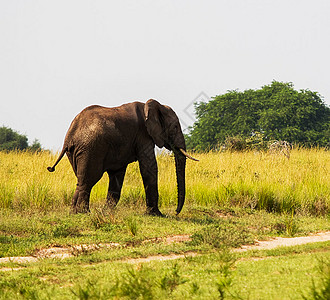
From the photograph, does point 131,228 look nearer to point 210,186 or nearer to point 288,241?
point 288,241

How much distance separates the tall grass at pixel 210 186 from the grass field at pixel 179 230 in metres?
0.03

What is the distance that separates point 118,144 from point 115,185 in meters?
1.24

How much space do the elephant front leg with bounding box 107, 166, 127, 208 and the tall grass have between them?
131cm

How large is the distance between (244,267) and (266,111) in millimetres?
34198

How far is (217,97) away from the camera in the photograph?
4384 centimetres

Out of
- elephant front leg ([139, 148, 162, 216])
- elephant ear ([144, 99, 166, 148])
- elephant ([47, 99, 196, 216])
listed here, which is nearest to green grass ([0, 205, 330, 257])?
elephant front leg ([139, 148, 162, 216])

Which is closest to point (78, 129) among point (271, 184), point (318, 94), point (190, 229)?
point (190, 229)

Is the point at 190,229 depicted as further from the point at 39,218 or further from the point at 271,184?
the point at 271,184

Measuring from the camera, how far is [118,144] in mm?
10961

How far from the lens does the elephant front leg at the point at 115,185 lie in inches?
463

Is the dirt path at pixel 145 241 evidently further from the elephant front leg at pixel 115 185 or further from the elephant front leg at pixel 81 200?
the elephant front leg at pixel 115 185

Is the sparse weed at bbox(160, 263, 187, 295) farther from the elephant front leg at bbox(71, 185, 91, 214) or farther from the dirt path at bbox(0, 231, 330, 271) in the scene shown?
the elephant front leg at bbox(71, 185, 91, 214)

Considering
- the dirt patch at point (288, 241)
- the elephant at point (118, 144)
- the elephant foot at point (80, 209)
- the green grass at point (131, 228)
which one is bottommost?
the dirt patch at point (288, 241)

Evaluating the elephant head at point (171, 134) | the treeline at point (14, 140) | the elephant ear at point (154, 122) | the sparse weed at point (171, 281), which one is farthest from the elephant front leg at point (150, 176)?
the treeline at point (14, 140)
